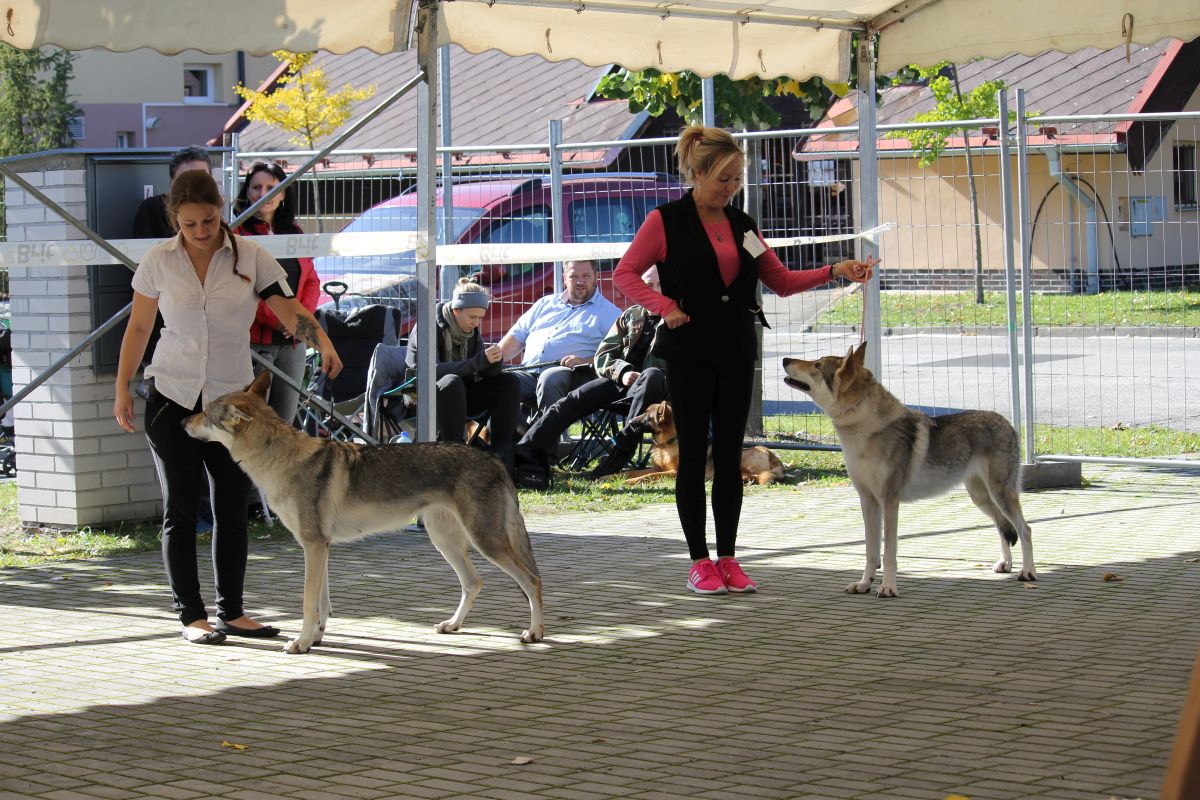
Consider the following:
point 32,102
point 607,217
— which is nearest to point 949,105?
point 607,217

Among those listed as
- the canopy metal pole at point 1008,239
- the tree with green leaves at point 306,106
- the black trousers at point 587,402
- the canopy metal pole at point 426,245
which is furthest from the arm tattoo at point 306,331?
the tree with green leaves at point 306,106

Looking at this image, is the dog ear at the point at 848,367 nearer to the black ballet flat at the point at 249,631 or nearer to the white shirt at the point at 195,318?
the white shirt at the point at 195,318

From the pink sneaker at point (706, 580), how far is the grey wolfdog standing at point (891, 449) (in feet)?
2.13

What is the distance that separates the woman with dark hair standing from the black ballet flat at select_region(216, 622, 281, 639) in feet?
7.11

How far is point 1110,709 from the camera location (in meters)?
5.36

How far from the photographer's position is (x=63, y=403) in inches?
373

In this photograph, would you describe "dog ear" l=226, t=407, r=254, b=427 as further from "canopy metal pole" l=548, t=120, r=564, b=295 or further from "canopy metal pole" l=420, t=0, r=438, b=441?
"canopy metal pole" l=548, t=120, r=564, b=295

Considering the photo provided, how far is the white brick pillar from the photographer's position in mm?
9477

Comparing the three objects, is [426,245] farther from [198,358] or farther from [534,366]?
[534,366]

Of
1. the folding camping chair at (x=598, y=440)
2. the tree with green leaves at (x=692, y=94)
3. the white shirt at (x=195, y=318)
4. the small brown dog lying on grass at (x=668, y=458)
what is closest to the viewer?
the white shirt at (x=195, y=318)

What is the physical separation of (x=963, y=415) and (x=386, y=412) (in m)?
4.55

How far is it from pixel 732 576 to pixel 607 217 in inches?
268

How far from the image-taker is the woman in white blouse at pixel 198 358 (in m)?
6.59

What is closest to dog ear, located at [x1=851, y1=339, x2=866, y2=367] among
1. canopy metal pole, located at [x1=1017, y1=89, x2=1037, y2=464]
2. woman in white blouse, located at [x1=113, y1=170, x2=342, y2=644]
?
woman in white blouse, located at [x1=113, y1=170, x2=342, y2=644]
